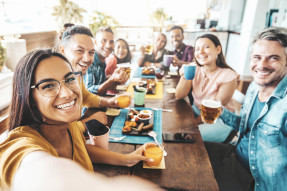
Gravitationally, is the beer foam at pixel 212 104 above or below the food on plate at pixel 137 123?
above

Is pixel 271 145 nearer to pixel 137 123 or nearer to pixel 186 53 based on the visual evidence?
pixel 137 123

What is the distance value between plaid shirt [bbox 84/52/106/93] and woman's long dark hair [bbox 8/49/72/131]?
1282 mm

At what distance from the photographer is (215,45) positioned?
1993 millimetres

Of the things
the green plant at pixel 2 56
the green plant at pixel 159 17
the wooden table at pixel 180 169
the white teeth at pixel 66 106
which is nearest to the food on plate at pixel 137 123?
the wooden table at pixel 180 169

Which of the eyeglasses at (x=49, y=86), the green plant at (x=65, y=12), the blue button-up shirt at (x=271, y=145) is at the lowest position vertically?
the blue button-up shirt at (x=271, y=145)

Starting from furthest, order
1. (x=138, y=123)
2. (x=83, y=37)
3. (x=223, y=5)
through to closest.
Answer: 1. (x=223, y=5)
2. (x=83, y=37)
3. (x=138, y=123)

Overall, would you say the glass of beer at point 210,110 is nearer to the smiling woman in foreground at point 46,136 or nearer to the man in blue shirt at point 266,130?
the man in blue shirt at point 266,130

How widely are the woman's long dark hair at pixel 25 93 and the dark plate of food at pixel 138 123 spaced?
0.60 meters

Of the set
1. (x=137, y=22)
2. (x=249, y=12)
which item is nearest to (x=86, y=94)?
(x=249, y=12)

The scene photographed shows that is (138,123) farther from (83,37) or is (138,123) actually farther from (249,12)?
(249,12)

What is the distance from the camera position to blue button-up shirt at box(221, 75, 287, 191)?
3.92ft

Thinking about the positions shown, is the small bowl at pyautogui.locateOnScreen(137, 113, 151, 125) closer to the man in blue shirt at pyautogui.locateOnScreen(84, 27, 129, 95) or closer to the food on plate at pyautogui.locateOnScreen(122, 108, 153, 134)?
the food on plate at pyautogui.locateOnScreen(122, 108, 153, 134)

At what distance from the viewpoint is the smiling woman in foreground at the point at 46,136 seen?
46 cm

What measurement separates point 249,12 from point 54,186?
600cm
